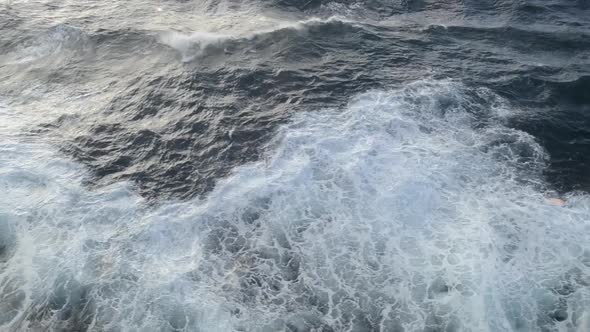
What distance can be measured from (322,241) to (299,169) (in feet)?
7.68

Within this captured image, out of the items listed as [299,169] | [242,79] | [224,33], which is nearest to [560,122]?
[299,169]

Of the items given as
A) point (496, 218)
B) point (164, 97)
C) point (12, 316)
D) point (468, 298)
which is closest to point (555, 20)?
point (496, 218)

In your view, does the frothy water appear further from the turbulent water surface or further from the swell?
the swell

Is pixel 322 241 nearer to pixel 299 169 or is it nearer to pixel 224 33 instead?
pixel 299 169

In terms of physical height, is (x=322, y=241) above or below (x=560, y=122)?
below

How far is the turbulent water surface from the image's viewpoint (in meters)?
9.85

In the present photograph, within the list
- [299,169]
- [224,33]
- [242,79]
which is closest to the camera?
[299,169]

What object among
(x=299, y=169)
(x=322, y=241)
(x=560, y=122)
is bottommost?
(x=322, y=241)

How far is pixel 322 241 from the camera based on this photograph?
10.9 metres

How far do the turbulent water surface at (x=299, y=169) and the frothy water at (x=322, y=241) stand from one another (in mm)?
43

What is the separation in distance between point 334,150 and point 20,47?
1239 cm

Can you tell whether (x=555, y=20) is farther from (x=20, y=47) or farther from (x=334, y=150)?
(x=20, y=47)

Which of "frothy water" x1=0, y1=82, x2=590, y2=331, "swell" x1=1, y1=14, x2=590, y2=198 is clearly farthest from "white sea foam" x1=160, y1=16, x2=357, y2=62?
"frothy water" x1=0, y1=82, x2=590, y2=331

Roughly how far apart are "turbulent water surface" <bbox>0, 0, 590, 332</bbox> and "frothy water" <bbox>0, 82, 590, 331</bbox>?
0.14 feet
